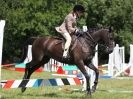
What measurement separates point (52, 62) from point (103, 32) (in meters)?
20.0

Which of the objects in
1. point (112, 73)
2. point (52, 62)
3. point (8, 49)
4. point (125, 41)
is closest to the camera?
point (112, 73)

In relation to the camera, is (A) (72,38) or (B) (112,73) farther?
(B) (112,73)

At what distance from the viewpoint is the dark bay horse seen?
13.3 meters

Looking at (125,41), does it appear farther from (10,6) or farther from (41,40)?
(41,40)

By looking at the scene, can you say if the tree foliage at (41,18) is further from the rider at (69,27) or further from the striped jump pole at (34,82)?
the striped jump pole at (34,82)

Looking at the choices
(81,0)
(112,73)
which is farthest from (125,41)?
(112,73)

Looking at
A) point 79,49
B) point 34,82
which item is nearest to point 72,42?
point 79,49

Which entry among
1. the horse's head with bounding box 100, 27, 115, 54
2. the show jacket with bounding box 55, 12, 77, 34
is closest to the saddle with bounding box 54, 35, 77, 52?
the show jacket with bounding box 55, 12, 77, 34

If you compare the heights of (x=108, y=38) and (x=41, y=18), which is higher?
(x=108, y=38)

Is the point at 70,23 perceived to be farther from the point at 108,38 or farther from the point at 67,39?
the point at 108,38

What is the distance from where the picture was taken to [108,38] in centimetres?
1361

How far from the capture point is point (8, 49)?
169 ft

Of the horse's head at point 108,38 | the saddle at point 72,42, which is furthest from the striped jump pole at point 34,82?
the horse's head at point 108,38

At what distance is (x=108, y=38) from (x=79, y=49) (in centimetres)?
99
